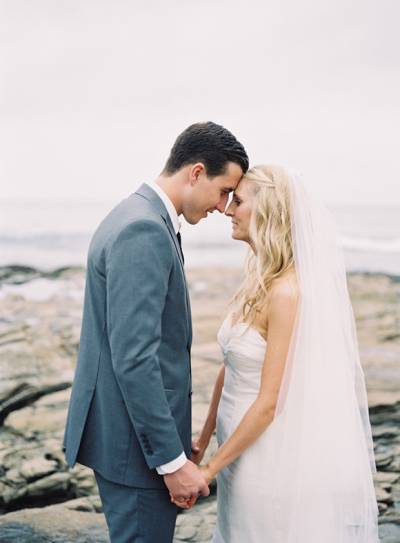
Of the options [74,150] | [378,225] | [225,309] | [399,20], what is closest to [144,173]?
[74,150]

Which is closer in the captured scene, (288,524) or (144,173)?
(288,524)

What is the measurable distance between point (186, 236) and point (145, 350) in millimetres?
1784

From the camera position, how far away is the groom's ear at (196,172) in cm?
158

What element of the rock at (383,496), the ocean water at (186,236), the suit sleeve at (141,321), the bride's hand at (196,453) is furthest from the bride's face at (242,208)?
the rock at (383,496)

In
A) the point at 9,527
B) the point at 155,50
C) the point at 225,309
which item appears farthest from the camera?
the point at 225,309

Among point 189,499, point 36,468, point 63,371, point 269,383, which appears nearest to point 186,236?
point 63,371

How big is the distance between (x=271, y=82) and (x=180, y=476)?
2.11 metres

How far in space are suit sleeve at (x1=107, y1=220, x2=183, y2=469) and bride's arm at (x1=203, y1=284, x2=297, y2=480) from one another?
0.80 feet

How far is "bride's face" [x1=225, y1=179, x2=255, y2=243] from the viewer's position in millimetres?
1698

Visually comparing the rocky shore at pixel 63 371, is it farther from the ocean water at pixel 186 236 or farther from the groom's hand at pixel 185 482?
the groom's hand at pixel 185 482

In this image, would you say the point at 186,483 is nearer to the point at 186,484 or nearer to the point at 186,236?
the point at 186,484

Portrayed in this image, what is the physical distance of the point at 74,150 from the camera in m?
3.09

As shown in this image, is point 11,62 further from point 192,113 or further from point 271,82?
point 271,82

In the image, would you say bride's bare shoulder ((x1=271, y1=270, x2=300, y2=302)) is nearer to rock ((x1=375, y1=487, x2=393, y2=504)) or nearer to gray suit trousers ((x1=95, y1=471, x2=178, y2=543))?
gray suit trousers ((x1=95, y1=471, x2=178, y2=543))
